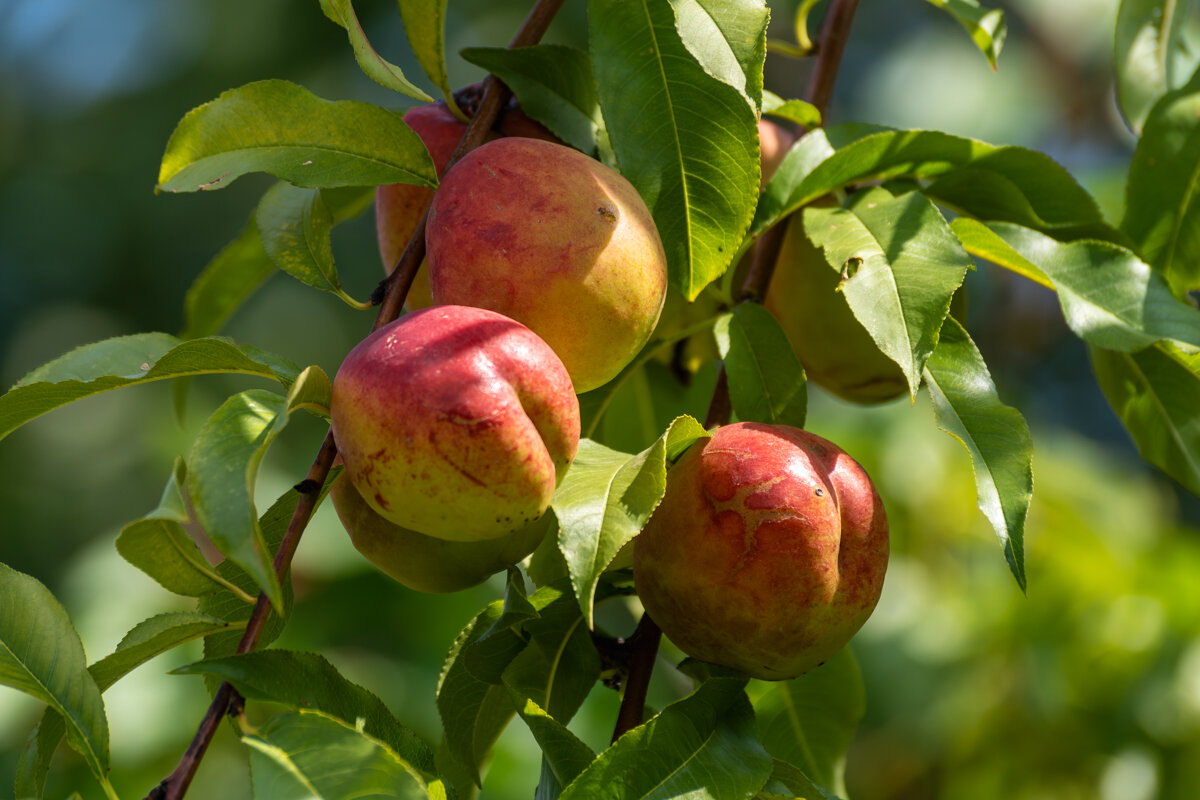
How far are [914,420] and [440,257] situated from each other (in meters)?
2.06

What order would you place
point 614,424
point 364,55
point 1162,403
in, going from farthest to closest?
point 614,424, point 1162,403, point 364,55

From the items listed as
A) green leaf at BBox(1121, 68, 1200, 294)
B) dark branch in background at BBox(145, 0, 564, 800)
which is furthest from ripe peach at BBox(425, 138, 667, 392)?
green leaf at BBox(1121, 68, 1200, 294)

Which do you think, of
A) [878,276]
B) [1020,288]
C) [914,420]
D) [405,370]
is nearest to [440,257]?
[405,370]

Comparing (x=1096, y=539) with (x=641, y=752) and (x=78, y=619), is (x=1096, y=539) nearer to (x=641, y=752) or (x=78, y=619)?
(x=641, y=752)

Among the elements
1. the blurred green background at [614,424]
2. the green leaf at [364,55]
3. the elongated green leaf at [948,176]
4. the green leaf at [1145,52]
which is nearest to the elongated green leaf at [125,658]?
the green leaf at [364,55]

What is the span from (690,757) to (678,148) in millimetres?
362

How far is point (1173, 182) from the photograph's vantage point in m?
0.89

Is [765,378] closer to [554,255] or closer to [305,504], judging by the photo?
[554,255]

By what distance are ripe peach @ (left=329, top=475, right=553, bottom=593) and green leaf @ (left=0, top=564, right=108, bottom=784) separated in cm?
16

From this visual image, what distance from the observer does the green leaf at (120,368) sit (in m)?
0.58

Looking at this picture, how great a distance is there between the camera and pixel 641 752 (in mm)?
579

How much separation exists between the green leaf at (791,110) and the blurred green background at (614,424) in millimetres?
363

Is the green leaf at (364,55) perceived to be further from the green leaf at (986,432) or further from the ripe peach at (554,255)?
the green leaf at (986,432)

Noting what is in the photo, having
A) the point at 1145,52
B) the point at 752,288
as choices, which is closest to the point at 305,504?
the point at 752,288
